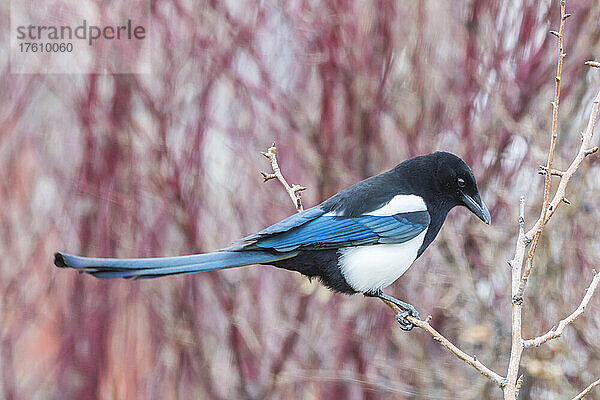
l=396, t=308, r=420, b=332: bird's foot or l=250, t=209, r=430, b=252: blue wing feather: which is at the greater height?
l=250, t=209, r=430, b=252: blue wing feather

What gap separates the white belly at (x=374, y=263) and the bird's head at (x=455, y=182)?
0.20m

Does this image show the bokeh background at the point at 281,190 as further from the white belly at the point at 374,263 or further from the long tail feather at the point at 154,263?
the long tail feather at the point at 154,263

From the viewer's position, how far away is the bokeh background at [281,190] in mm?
3326

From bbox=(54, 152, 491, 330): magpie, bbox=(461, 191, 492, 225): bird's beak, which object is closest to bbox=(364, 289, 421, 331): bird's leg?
bbox=(54, 152, 491, 330): magpie

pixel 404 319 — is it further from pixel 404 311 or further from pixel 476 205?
pixel 476 205

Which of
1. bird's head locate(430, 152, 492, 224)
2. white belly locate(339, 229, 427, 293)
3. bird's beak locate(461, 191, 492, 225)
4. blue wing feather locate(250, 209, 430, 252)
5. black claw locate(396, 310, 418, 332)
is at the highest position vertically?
bird's head locate(430, 152, 492, 224)

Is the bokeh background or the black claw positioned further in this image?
the bokeh background

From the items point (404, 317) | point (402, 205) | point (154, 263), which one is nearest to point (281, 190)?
point (402, 205)

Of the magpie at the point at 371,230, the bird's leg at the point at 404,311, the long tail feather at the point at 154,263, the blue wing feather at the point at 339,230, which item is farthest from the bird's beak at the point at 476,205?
the long tail feather at the point at 154,263

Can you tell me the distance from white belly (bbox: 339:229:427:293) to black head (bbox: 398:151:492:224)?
194 mm

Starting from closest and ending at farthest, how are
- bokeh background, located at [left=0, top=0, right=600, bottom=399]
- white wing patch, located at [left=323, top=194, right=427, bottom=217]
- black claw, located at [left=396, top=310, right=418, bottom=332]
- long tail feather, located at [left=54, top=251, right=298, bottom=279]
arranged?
long tail feather, located at [left=54, top=251, right=298, bottom=279], black claw, located at [left=396, top=310, right=418, bottom=332], white wing patch, located at [left=323, top=194, right=427, bottom=217], bokeh background, located at [left=0, top=0, right=600, bottom=399]

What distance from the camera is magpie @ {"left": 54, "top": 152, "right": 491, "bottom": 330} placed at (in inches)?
85.2

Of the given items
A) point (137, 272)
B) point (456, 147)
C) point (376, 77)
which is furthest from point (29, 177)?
point (137, 272)

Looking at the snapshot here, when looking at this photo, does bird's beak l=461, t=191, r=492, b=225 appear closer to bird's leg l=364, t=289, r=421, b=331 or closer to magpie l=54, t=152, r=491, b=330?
magpie l=54, t=152, r=491, b=330
